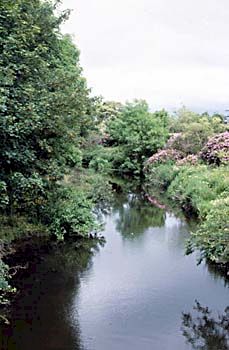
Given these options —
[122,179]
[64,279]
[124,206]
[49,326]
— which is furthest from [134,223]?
[122,179]

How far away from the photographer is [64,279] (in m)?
11.0

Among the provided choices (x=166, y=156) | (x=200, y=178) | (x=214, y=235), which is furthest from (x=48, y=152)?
(x=166, y=156)

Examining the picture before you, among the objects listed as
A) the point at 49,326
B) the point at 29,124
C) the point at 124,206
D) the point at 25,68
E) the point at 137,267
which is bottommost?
the point at 49,326

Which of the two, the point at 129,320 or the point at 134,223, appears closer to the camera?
the point at 129,320

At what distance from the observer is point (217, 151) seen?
21516 mm

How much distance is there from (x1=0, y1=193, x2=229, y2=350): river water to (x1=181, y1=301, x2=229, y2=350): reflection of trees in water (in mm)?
18

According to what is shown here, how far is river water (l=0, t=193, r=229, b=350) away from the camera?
8242 millimetres

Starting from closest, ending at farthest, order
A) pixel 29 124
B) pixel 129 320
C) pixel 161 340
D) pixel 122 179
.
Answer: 1. pixel 161 340
2. pixel 129 320
3. pixel 29 124
4. pixel 122 179

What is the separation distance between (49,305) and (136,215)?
30.6ft

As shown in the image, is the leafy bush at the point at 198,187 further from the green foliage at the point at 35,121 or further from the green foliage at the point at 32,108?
the green foliage at the point at 32,108

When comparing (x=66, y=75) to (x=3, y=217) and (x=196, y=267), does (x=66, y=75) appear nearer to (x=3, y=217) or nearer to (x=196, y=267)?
(x=3, y=217)

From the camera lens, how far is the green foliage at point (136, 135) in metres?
29.5

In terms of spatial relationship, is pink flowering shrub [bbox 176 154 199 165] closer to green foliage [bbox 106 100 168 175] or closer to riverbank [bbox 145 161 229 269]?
riverbank [bbox 145 161 229 269]

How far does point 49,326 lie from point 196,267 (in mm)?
4710
